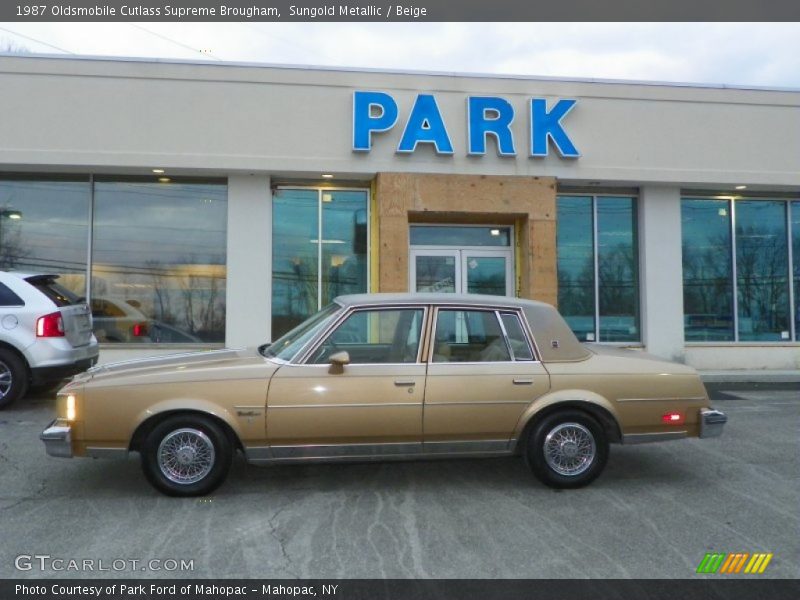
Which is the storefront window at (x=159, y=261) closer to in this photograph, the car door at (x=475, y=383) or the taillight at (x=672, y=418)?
the car door at (x=475, y=383)

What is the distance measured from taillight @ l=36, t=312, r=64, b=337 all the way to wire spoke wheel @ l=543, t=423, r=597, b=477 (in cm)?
649

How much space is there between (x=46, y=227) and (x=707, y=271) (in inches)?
514

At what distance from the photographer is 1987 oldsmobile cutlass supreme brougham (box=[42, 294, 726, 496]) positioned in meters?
4.54

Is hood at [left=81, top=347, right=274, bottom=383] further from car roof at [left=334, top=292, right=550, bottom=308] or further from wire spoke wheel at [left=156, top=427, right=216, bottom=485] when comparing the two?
car roof at [left=334, top=292, right=550, bottom=308]

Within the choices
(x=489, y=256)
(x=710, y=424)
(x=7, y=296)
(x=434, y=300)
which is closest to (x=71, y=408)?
(x=434, y=300)

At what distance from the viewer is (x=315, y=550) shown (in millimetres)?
3773

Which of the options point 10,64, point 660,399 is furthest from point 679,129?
point 10,64

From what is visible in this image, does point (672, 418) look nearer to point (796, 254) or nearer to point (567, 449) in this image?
point (567, 449)

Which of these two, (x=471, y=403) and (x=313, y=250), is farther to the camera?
(x=313, y=250)

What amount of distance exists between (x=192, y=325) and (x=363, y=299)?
23.6 feet

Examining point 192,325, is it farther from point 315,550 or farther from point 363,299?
point 315,550

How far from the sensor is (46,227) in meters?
11.2

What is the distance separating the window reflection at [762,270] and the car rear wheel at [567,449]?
9469mm

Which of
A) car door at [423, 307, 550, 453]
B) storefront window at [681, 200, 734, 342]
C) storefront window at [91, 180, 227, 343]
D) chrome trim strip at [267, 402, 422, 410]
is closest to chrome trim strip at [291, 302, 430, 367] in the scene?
car door at [423, 307, 550, 453]
